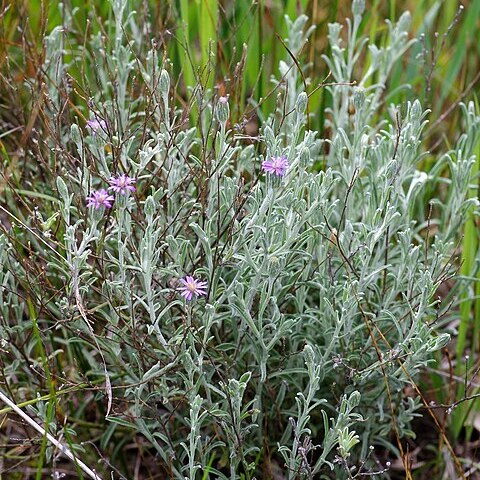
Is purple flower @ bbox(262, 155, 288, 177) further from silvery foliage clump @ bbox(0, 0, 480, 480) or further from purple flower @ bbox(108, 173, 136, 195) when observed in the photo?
purple flower @ bbox(108, 173, 136, 195)

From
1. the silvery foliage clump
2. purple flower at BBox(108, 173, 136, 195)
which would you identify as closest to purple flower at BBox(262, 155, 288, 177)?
the silvery foliage clump

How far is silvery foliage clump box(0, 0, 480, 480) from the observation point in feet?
6.67

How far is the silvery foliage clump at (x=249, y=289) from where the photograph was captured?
2033 mm

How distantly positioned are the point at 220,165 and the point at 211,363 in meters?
0.52

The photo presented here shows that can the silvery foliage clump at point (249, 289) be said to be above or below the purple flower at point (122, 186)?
below

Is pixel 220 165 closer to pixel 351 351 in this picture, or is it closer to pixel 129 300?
pixel 129 300

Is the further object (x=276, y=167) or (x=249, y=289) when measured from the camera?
(x=249, y=289)

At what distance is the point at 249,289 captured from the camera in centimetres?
208

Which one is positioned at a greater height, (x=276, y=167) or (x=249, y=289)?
(x=276, y=167)

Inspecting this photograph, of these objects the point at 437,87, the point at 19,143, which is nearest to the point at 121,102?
the point at 19,143

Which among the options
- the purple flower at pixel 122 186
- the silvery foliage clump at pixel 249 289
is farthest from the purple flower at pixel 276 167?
the purple flower at pixel 122 186

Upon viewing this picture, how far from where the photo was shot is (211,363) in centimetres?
210

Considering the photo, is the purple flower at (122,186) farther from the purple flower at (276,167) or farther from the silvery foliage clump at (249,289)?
the purple flower at (276,167)

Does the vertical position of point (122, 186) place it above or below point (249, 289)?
above
